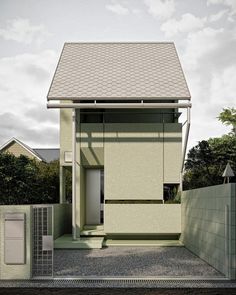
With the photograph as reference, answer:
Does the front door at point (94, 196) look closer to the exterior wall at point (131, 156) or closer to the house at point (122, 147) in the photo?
the house at point (122, 147)

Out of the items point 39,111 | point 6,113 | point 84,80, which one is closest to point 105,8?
point 84,80

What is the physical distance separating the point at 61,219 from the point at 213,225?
8.20 m

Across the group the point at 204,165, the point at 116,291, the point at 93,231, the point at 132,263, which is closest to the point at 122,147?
the point at 93,231

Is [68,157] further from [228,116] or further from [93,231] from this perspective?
[228,116]

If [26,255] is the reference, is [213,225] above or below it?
above

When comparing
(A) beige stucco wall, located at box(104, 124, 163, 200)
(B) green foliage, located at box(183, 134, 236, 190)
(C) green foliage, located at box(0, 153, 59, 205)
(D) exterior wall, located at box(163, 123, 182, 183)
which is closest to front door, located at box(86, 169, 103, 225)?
(A) beige stucco wall, located at box(104, 124, 163, 200)

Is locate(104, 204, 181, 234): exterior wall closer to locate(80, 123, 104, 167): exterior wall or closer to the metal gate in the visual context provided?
locate(80, 123, 104, 167): exterior wall

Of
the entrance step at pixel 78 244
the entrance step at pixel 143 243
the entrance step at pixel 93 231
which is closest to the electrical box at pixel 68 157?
the entrance step at pixel 93 231

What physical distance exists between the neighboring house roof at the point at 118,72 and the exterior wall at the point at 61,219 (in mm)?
4195

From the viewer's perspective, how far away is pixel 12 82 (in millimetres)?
21953

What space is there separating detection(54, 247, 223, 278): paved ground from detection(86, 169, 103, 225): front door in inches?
146

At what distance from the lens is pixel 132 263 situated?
11.8m

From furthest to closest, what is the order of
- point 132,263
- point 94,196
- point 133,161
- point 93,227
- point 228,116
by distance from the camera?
point 228,116, point 94,196, point 93,227, point 133,161, point 132,263

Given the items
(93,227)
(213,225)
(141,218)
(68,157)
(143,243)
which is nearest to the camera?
(213,225)
